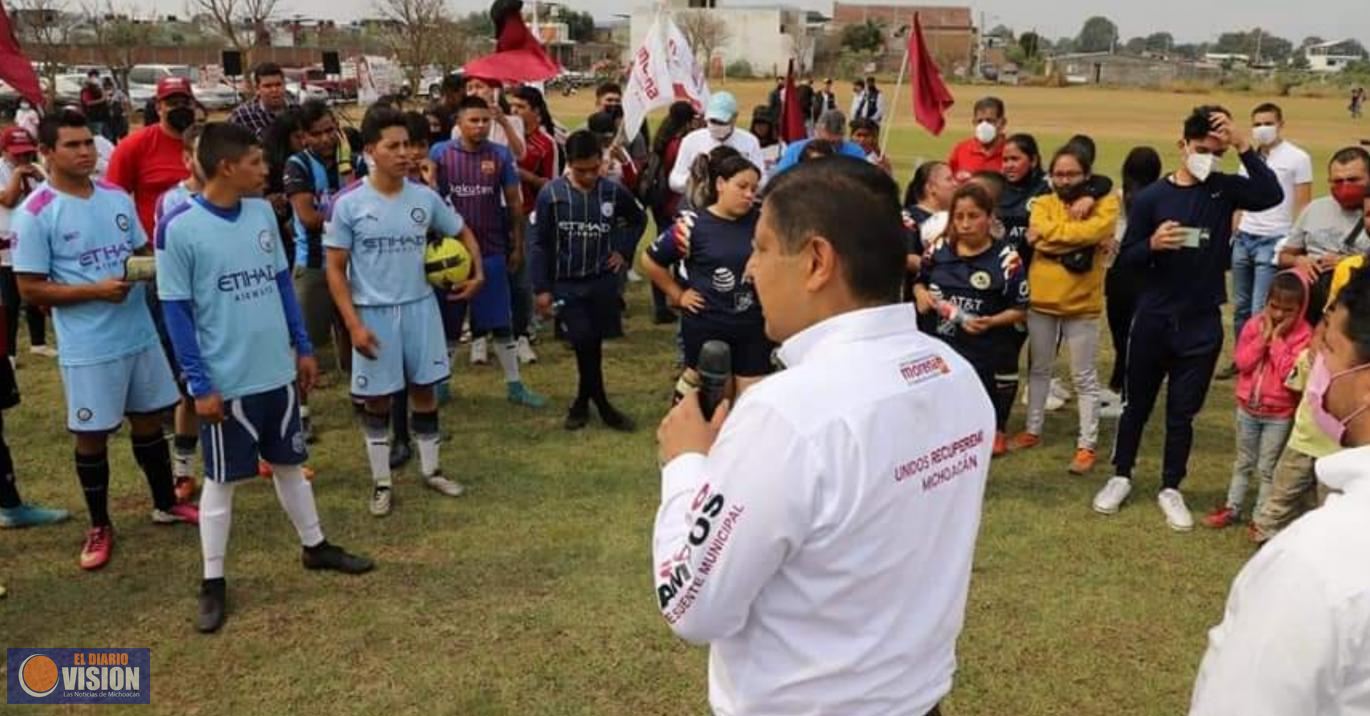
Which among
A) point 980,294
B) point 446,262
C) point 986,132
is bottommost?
point 980,294

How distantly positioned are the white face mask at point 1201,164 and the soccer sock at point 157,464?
535 centimetres

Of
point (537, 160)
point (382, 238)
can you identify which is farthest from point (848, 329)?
point (537, 160)

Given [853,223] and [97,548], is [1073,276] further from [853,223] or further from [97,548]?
[97,548]

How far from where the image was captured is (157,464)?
17.1ft

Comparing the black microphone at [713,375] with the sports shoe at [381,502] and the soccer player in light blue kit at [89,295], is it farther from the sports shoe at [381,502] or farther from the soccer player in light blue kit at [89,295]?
the sports shoe at [381,502]

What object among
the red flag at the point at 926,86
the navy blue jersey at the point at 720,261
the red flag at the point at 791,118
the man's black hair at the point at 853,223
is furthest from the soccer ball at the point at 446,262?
the red flag at the point at 926,86

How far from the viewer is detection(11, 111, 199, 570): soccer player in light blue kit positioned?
463cm

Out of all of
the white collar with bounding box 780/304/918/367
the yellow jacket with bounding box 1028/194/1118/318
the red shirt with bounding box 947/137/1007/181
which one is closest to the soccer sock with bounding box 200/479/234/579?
the white collar with bounding box 780/304/918/367

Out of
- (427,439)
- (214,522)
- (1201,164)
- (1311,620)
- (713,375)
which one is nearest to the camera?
(1311,620)

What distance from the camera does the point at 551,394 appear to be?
25.1 ft

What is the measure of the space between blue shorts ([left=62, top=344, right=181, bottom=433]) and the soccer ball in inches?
54.6

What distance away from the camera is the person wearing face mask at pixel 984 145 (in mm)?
8258

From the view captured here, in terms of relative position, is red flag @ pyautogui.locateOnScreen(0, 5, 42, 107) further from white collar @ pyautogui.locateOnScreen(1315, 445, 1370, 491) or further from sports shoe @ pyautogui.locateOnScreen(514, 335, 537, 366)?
white collar @ pyautogui.locateOnScreen(1315, 445, 1370, 491)

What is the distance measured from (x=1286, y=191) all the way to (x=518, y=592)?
7.12 m
